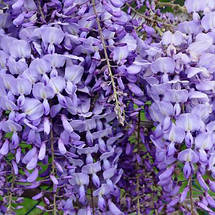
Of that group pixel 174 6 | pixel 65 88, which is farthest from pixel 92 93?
pixel 174 6

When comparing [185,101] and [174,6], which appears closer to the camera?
[185,101]

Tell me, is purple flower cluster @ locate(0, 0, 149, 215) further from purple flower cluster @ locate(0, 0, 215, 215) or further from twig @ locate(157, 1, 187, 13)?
twig @ locate(157, 1, 187, 13)

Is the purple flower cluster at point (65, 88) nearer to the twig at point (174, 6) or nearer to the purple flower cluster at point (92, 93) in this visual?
the purple flower cluster at point (92, 93)

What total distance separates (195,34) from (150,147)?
0.19 metres

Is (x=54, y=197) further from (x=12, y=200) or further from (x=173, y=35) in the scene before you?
(x=173, y=35)

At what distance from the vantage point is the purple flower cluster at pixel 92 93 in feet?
2.19

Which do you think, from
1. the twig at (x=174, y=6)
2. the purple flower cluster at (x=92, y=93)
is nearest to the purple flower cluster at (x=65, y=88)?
the purple flower cluster at (x=92, y=93)

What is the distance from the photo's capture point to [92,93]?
2.32 feet

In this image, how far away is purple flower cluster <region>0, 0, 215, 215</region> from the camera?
2.19 feet

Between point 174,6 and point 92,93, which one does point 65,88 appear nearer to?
point 92,93

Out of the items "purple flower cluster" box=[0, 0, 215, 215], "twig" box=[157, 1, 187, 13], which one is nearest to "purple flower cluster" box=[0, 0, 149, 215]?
"purple flower cluster" box=[0, 0, 215, 215]

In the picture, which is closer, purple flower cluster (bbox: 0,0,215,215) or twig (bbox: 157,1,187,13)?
purple flower cluster (bbox: 0,0,215,215)

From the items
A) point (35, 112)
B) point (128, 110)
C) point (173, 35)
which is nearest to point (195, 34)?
point (173, 35)

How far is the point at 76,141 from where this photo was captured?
0.68 meters
